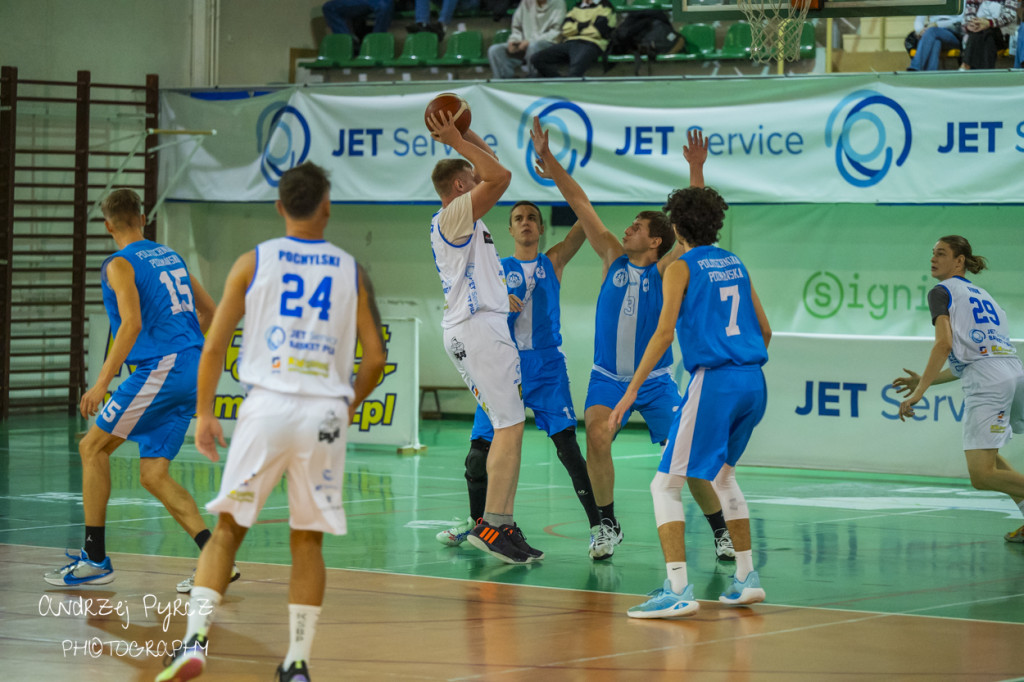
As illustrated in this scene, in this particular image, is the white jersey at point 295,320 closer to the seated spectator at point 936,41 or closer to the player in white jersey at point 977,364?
the player in white jersey at point 977,364

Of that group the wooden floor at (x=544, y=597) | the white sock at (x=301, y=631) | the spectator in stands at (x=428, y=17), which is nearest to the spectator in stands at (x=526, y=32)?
the spectator in stands at (x=428, y=17)

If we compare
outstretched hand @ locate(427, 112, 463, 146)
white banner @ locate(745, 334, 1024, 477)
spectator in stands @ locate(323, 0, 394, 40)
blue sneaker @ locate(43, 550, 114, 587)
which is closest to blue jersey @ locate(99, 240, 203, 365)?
blue sneaker @ locate(43, 550, 114, 587)

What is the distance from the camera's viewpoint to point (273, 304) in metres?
4.72

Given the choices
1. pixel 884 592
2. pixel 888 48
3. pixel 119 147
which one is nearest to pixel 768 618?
pixel 884 592

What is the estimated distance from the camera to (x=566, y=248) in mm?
8719

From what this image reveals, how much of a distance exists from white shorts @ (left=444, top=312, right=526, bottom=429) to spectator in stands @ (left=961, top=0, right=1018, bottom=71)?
9507mm

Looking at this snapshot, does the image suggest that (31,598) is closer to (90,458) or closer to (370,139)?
(90,458)

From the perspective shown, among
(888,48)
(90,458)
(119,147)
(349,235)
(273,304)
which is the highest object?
(888,48)

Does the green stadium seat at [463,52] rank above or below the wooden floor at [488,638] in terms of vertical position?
above

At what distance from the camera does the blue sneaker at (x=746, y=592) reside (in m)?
6.62

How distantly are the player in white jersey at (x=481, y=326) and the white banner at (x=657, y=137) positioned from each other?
25.5 ft

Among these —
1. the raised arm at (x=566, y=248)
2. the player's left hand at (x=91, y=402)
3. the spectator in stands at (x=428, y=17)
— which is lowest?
the player's left hand at (x=91, y=402)

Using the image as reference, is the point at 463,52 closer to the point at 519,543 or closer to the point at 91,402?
the point at 519,543

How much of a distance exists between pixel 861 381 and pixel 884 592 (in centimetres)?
557
